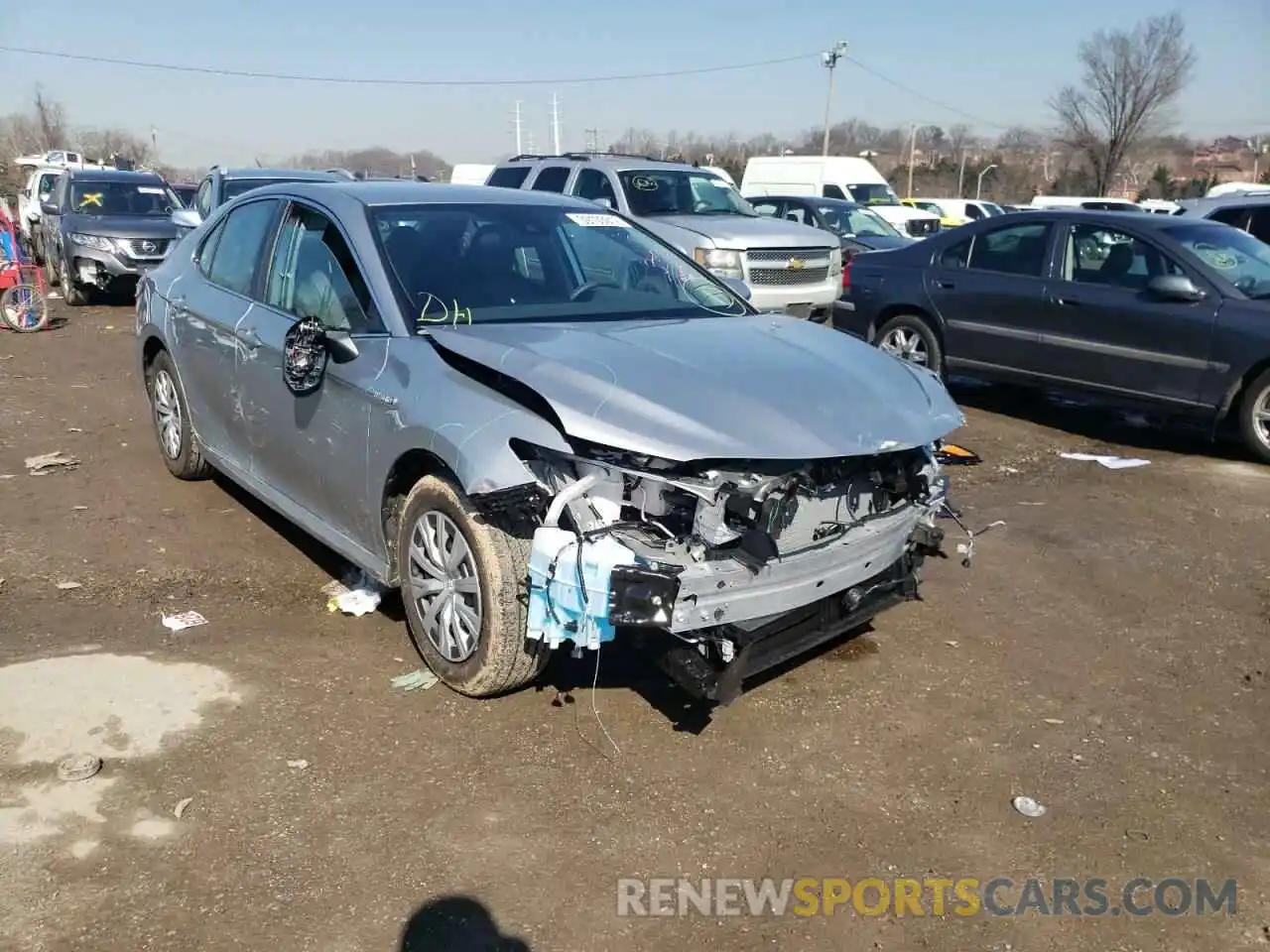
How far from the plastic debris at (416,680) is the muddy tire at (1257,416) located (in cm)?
635

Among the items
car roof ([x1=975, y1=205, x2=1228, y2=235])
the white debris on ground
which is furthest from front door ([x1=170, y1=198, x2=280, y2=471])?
car roof ([x1=975, y1=205, x2=1228, y2=235])

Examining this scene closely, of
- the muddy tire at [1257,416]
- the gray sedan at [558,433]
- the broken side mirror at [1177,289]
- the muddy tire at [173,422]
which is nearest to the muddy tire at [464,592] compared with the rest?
the gray sedan at [558,433]

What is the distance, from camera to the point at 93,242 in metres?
14.5

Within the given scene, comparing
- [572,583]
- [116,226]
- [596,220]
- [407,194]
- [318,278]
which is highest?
[407,194]

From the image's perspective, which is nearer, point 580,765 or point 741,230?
point 580,765

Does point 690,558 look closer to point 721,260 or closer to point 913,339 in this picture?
point 913,339

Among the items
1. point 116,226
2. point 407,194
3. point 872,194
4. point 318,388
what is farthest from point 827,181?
point 318,388

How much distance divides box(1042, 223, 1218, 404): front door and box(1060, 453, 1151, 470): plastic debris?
552 mm

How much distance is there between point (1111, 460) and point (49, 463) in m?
7.51

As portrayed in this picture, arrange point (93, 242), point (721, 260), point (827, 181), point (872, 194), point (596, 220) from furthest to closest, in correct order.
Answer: point (872, 194)
point (827, 181)
point (93, 242)
point (721, 260)
point (596, 220)

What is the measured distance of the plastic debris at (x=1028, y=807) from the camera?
3.33 meters

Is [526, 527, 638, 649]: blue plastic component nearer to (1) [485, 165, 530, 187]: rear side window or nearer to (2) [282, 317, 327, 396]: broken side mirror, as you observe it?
(2) [282, 317, 327, 396]: broken side mirror

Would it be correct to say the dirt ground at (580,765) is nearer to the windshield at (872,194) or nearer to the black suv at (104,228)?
the black suv at (104,228)

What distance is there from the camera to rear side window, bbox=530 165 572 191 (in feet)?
39.7
